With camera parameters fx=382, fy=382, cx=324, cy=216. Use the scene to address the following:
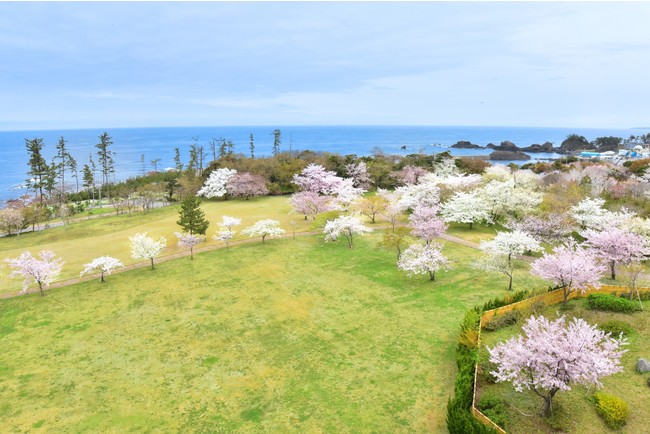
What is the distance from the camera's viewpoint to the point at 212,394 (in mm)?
17891

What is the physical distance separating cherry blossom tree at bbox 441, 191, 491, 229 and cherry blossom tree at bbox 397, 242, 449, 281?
13.2 m

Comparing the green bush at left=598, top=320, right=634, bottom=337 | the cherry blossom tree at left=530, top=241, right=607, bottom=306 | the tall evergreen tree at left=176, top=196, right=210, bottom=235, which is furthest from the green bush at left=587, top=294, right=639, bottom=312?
the tall evergreen tree at left=176, top=196, right=210, bottom=235

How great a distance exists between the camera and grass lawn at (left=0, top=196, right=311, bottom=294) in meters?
37.0

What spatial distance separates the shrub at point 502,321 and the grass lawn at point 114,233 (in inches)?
1027

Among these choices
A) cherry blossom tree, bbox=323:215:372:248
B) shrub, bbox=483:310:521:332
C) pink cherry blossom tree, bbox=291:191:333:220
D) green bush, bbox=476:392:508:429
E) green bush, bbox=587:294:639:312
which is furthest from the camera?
pink cherry blossom tree, bbox=291:191:333:220

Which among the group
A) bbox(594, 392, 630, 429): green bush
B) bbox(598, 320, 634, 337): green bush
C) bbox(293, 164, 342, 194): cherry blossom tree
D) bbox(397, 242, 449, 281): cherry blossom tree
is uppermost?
bbox(293, 164, 342, 194): cherry blossom tree

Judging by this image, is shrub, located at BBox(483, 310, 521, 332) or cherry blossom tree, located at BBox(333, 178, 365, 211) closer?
shrub, located at BBox(483, 310, 521, 332)

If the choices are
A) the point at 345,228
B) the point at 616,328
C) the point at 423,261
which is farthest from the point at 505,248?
the point at 345,228

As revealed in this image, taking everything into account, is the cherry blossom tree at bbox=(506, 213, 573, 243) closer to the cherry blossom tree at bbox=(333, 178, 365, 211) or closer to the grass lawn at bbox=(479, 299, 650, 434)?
the grass lawn at bbox=(479, 299, 650, 434)

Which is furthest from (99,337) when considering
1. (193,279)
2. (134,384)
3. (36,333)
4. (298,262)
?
(298,262)

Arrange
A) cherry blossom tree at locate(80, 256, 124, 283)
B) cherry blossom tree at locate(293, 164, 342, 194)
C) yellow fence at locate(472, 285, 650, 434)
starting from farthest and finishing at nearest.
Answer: cherry blossom tree at locate(293, 164, 342, 194) < cherry blossom tree at locate(80, 256, 124, 283) < yellow fence at locate(472, 285, 650, 434)

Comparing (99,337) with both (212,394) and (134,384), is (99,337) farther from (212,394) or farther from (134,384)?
(212,394)

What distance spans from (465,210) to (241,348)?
31311mm

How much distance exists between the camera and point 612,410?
15.5 metres
